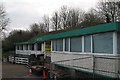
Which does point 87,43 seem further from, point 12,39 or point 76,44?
point 12,39

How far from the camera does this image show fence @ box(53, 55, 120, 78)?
413 inches

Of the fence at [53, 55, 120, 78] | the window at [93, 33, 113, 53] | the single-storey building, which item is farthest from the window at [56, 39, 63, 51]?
the window at [93, 33, 113, 53]

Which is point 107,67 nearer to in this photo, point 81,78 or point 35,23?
point 81,78

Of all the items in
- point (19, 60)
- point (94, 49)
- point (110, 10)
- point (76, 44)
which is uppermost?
point (110, 10)

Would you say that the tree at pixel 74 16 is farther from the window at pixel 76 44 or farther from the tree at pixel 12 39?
the window at pixel 76 44

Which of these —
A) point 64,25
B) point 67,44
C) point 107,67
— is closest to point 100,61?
point 107,67

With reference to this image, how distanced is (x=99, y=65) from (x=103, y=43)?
3.49 ft

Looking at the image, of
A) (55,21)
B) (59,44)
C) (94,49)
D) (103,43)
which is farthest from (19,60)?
(55,21)

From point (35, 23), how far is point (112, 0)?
110 feet

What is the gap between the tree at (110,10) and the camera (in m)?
46.9

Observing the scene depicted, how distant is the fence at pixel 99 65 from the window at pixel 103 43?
1.45 feet

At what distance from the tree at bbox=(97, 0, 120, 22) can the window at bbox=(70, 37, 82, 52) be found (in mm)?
31073

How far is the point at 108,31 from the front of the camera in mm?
11148

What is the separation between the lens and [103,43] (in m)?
11.8
